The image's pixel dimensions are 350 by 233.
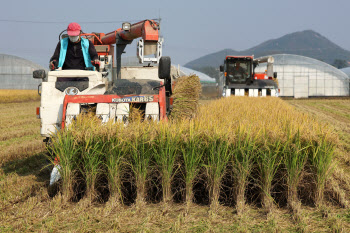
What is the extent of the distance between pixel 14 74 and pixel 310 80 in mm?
27519

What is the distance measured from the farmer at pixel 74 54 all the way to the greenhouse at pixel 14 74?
115ft

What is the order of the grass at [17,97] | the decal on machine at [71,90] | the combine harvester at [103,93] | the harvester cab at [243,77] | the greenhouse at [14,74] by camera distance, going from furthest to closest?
the greenhouse at [14,74] → the grass at [17,97] → the harvester cab at [243,77] → the decal on machine at [71,90] → the combine harvester at [103,93]

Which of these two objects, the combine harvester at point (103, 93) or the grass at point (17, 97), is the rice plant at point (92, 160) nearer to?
the combine harvester at point (103, 93)

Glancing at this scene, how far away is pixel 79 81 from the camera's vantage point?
6535 millimetres

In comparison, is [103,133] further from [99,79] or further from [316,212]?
[316,212]

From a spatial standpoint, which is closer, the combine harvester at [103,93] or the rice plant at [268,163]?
the rice plant at [268,163]

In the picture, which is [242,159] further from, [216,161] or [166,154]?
[166,154]

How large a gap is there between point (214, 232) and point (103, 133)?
188 cm

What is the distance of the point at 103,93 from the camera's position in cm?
660

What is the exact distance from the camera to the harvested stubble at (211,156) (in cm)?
500

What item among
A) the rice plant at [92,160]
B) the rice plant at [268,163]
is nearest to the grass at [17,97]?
the rice plant at [92,160]

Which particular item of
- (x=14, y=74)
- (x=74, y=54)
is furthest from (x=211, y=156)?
(x=14, y=74)

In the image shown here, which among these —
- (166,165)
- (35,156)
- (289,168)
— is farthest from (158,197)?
(35,156)

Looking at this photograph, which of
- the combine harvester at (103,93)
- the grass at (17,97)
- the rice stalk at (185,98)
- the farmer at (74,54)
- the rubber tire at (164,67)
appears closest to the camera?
the rubber tire at (164,67)
